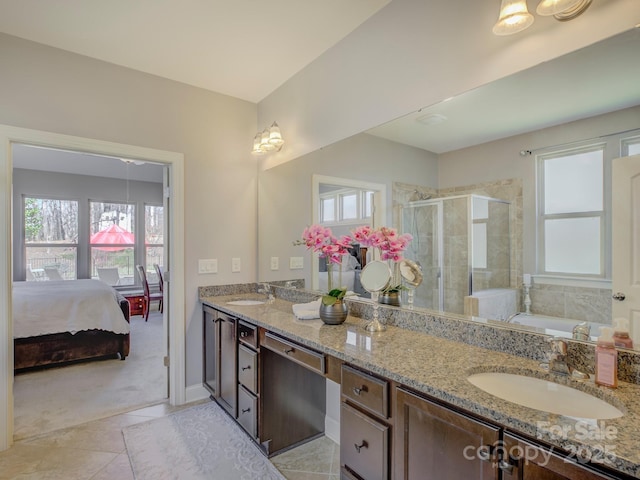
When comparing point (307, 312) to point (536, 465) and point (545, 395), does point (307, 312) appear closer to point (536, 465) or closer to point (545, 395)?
point (545, 395)

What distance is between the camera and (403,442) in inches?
46.6

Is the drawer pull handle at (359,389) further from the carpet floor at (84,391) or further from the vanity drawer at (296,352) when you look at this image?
the carpet floor at (84,391)

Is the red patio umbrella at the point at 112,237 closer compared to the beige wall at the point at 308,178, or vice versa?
the beige wall at the point at 308,178

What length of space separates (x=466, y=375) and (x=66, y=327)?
411 centimetres

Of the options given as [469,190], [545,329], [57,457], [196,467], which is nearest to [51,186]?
[57,457]

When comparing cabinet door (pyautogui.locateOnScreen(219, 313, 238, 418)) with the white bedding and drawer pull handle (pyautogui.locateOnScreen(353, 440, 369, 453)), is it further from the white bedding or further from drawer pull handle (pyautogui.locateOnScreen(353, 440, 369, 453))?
the white bedding

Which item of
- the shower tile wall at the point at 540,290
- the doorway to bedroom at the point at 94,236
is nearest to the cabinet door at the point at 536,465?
the shower tile wall at the point at 540,290

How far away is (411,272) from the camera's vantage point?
1918 millimetres

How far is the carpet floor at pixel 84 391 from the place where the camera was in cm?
257

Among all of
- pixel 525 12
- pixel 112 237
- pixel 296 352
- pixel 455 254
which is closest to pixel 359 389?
pixel 296 352

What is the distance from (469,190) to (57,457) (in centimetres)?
290

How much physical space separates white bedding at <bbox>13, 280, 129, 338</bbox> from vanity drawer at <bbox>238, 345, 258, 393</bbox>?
2.42 m

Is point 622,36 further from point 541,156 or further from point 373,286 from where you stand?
point 373,286

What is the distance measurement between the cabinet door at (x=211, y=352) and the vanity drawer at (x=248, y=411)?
40 cm
